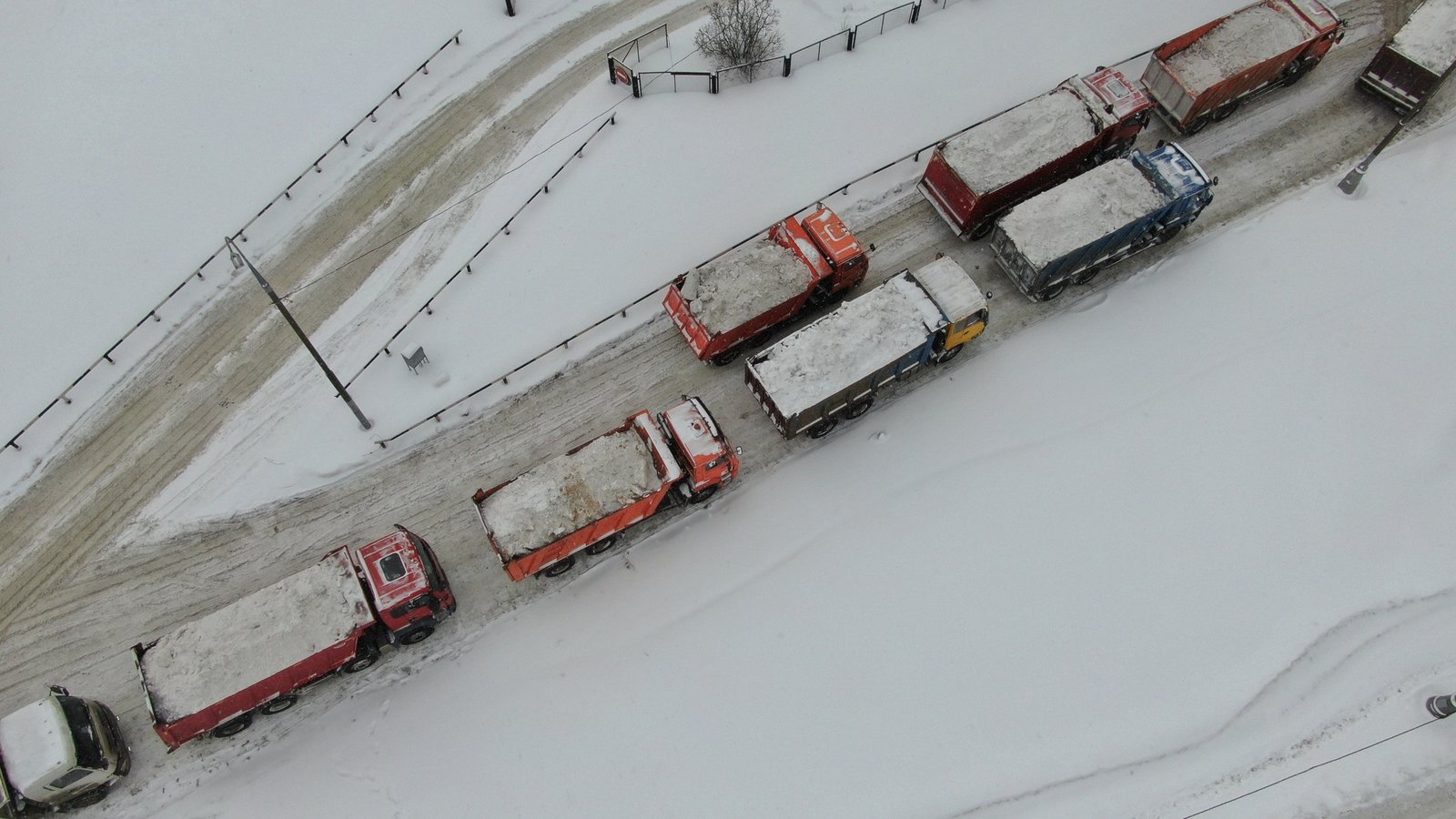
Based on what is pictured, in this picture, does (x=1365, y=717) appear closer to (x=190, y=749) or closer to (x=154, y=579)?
(x=190, y=749)

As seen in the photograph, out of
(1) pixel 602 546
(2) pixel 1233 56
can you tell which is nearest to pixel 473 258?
(1) pixel 602 546

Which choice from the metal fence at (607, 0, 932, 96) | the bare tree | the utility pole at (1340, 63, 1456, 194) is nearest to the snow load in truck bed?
the metal fence at (607, 0, 932, 96)

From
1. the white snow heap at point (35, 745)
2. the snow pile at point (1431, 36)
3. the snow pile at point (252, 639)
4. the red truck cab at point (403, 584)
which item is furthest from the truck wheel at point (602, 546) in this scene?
the snow pile at point (1431, 36)

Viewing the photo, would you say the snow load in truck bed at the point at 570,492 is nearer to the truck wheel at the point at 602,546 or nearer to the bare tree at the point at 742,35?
the truck wheel at the point at 602,546

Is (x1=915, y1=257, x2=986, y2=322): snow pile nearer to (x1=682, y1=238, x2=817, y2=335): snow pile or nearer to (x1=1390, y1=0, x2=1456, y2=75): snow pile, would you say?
(x1=682, y1=238, x2=817, y2=335): snow pile

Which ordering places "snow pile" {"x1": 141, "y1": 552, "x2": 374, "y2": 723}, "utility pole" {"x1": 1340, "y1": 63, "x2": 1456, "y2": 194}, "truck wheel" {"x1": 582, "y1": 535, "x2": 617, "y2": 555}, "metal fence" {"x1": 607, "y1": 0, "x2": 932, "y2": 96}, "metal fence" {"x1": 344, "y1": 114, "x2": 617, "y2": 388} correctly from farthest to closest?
"metal fence" {"x1": 607, "y1": 0, "x2": 932, "y2": 96}
"utility pole" {"x1": 1340, "y1": 63, "x2": 1456, "y2": 194}
"metal fence" {"x1": 344, "y1": 114, "x2": 617, "y2": 388}
"truck wheel" {"x1": 582, "y1": 535, "x2": 617, "y2": 555}
"snow pile" {"x1": 141, "y1": 552, "x2": 374, "y2": 723}
